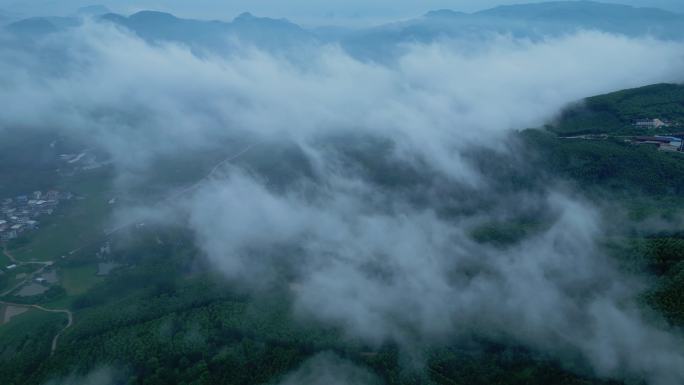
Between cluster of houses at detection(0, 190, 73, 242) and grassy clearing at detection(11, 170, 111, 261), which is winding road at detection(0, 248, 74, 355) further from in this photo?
cluster of houses at detection(0, 190, 73, 242)

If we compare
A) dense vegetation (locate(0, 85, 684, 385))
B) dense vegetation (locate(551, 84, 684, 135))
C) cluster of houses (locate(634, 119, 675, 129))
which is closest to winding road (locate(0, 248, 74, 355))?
dense vegetation (locate(0, 85, 684, 385))

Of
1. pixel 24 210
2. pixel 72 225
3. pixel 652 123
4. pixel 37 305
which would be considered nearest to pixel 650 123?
pixel 652 123

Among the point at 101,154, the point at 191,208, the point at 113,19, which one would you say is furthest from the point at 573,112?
the point at 113,19

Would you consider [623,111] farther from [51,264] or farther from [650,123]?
[51,264]

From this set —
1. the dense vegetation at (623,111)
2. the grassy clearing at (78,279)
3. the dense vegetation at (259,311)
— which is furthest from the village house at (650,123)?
the grassy clearing at (78,279)

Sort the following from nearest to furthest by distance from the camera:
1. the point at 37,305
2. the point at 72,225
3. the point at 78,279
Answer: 1. the point at 37,305
2. the point at 78,279
3. the point at 72,225

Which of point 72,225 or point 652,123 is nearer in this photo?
point 72,225

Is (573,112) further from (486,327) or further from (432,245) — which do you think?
(486,327)
